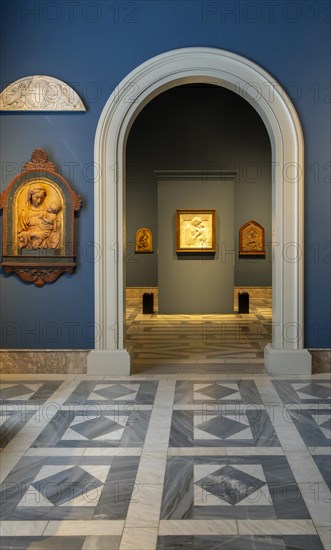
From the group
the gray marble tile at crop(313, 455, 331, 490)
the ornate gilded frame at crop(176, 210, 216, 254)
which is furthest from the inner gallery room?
the ornate gilded frame at crop(176, 210, 216, 254)

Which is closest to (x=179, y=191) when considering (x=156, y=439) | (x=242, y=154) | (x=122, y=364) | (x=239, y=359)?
(x=242, y=154)

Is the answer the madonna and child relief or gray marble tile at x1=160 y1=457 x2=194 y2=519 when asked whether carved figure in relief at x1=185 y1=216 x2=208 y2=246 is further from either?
gray marble tile at x1=160 y1=457 x2=194 y2=519

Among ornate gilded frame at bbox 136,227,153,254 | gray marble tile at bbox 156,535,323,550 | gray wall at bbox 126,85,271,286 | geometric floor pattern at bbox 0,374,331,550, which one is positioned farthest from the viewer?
ornate gilded frame at bbox 136,227,153,254

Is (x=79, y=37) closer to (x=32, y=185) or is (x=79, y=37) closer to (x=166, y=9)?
(x=166, y=9)

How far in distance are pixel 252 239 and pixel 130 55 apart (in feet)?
39.4

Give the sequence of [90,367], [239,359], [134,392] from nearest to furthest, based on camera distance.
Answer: [134,392] → [90,367] → [239,359]

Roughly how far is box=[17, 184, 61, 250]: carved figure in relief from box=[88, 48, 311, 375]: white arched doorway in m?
0.62

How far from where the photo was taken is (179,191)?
16422 mm

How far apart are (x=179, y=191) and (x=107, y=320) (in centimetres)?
852

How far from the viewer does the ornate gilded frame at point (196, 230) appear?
16.5 metres

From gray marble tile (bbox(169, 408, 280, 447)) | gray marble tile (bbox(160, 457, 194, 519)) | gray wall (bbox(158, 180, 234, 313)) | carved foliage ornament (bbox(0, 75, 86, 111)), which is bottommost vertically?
gray marble tile (bbox(160, 457, 194, 519))

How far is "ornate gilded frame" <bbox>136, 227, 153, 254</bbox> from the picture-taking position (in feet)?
64.4

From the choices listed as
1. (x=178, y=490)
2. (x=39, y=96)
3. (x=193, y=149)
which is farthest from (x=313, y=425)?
(x=193, y=149)

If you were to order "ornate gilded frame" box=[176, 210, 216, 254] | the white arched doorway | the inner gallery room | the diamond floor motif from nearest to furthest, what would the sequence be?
the diamond floor motif, the inner gallery room, the white arched doorway, "ornate gilded frame" box=[176, 210, 216, 254]
